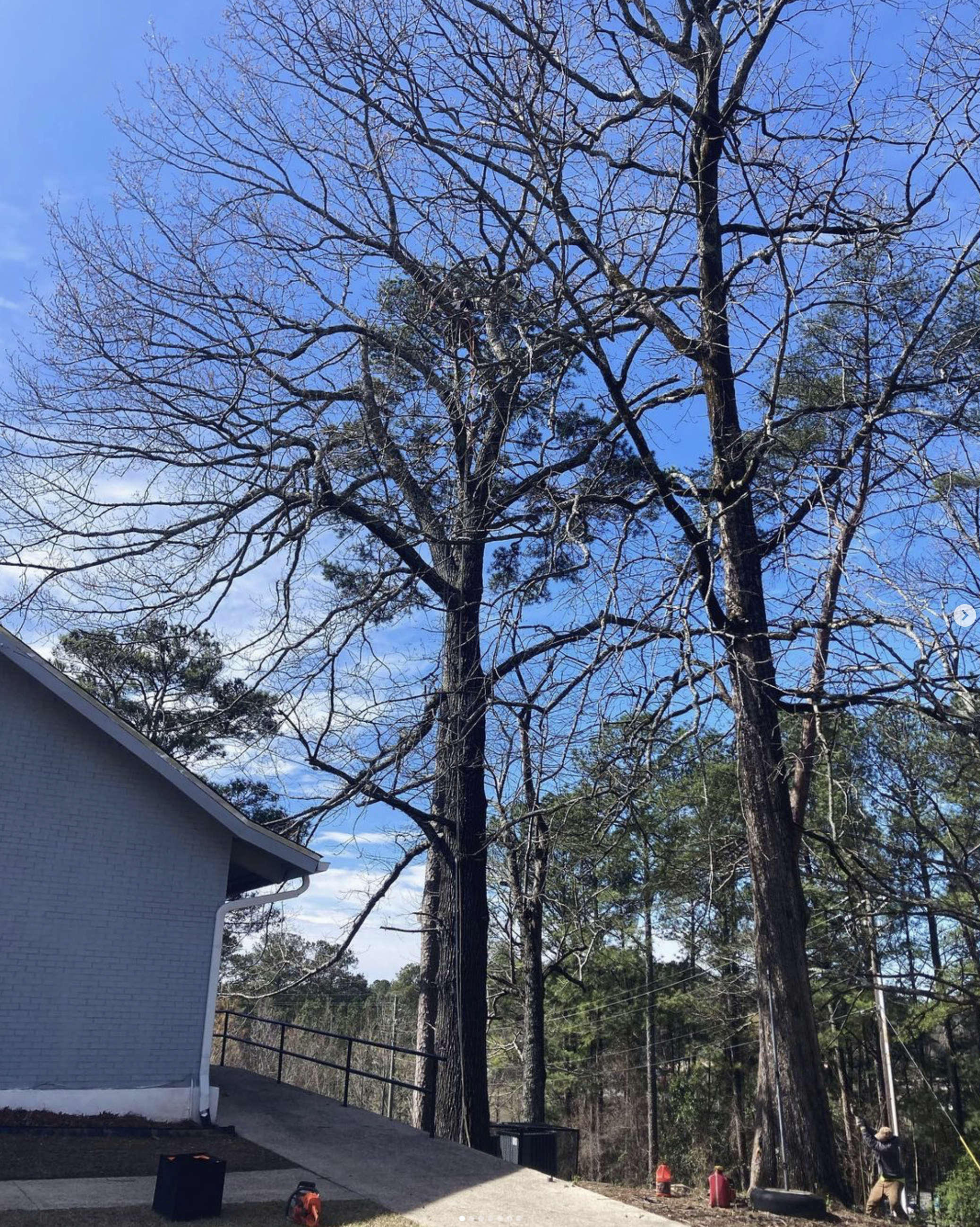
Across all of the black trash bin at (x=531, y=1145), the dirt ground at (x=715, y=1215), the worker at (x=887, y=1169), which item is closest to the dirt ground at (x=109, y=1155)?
the dirt ground at (x=715, y=1215)

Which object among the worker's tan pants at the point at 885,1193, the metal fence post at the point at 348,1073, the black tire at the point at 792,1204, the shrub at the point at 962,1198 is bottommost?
the shrub at the point at 962,1198

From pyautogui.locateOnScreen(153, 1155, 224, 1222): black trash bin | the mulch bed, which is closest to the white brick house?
the mulch bed

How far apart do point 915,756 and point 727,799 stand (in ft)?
35.3

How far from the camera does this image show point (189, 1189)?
707cm

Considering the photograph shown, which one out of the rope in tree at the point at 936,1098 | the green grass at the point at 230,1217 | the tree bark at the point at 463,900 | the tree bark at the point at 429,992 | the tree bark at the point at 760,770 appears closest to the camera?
the green grass at the point at 230,1217

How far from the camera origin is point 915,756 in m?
13.1

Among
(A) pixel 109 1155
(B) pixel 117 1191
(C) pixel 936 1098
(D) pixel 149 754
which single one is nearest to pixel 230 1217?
(B) pixel 117 1191

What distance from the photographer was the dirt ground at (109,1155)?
841 cm

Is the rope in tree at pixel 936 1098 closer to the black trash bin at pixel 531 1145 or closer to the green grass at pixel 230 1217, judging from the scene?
the black trash bin at pixel 531 1145

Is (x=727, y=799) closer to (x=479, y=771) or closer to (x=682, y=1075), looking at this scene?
(x=479, y=771)

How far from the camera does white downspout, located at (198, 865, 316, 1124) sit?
11.1 meters

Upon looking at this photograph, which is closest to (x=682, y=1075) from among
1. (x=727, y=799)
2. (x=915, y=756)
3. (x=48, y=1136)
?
(x=727, y=799)

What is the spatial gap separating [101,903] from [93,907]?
89mm

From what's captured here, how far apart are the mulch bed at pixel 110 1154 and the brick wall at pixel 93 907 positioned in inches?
38.9
